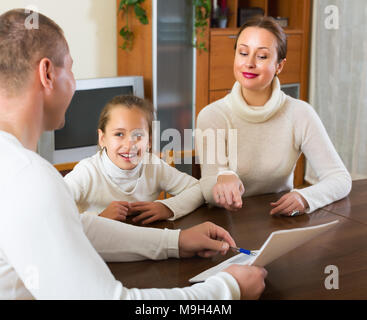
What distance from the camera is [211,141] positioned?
6.89ft

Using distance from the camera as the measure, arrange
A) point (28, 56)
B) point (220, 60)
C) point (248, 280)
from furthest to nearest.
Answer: point (220, 60) < point (248, 280) < point (28, 56)

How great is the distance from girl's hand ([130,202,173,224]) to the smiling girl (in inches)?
2.5

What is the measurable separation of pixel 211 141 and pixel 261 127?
21 centimetres

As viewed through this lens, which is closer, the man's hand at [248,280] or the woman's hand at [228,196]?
the man's hand at [248,280]

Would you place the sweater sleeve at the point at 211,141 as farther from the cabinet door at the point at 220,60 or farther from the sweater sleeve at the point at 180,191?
the cabinet door at the point at 220,60

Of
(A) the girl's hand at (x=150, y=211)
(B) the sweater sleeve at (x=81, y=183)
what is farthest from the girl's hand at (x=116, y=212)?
(B) the sweater sleeve at (x=81, y=183)

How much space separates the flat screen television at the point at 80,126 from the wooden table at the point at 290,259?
1875 millimetres

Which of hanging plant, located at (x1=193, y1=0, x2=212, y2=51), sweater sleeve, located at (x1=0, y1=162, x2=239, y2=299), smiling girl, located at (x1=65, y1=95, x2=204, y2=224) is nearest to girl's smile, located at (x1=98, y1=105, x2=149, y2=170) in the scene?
smiling girl, located at (x1=65, y1=95, x2=204, y2=224)

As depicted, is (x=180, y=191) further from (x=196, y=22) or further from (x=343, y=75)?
(x=343, y=75)

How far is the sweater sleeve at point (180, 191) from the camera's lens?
1686 millimetres

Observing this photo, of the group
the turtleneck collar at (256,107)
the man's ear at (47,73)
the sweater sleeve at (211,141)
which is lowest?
the sweater sleeve at (211,141)

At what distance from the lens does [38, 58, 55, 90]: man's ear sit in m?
0.99

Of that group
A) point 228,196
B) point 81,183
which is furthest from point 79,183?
point 228,196

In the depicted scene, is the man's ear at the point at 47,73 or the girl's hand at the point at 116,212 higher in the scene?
the man's ear at the point at 47,73
